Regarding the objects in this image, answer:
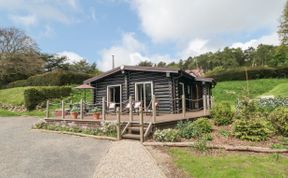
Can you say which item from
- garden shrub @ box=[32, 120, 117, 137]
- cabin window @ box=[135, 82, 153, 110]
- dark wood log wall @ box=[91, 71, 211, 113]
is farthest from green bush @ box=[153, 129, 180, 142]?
cabin window @ box=[135, 82, 153, 110]

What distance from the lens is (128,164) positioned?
7.59 meters

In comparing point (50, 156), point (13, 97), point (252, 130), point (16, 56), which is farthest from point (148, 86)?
point (16, 56)

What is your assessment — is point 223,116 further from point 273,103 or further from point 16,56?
point 16,56

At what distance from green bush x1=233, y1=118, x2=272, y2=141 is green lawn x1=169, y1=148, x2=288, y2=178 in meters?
1.75

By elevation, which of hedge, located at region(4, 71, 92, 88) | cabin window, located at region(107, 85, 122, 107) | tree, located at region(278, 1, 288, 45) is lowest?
cabin window, located at region(107, 85, 122, 107)

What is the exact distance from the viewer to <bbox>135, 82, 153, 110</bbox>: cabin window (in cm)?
1733

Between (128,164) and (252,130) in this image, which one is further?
(252,130)

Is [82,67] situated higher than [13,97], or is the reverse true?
[82,67]

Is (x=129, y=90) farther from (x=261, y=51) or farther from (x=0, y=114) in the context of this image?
(x=261, y=51)

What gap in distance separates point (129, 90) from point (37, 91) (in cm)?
1157

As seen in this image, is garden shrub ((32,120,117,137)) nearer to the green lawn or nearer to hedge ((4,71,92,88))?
the green lawn

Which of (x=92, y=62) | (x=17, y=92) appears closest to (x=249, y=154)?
(x=17, y=92)

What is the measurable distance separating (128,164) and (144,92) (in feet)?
33.3

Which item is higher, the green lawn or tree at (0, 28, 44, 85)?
tree at (0, 28, 44, 85)
